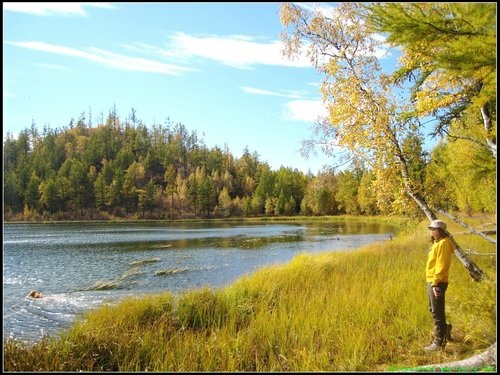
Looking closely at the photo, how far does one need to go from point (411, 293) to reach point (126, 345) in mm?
6231

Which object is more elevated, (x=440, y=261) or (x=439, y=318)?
(x=440, y=261)

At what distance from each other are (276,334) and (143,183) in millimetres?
129634

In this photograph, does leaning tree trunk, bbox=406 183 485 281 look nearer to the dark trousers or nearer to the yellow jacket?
the yellow jacket

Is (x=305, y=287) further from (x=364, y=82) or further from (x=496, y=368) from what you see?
(x=496, y=368)

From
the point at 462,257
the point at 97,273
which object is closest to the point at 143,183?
the point at 97,273

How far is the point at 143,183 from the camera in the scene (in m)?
133

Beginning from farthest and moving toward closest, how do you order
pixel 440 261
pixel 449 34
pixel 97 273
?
pixel 97 273
pixel 440 261
pixel 449 34

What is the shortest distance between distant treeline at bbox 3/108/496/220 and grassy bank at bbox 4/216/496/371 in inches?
2761

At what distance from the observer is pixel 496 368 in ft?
16.4

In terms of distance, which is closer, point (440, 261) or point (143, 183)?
point (440, 261)

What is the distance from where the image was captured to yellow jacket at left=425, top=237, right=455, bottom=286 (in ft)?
21.7

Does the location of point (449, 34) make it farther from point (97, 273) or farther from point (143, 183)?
point (143, 183)

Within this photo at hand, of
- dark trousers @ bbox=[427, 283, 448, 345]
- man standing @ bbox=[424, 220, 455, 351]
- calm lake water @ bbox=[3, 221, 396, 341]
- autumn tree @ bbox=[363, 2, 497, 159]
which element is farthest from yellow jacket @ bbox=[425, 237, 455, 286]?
calm lake water @ bbox=[3, 221, 396, 341]

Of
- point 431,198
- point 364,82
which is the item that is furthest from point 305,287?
point 364,82
